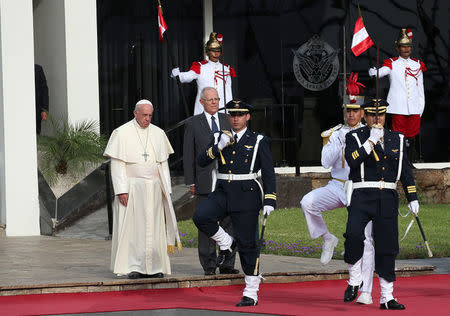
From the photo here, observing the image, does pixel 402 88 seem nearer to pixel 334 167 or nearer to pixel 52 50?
pixel 52 50

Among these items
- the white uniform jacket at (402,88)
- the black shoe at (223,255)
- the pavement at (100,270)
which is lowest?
the pavement at (100,270)

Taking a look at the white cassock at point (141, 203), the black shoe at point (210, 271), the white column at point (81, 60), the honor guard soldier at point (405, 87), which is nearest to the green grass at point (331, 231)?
the honor guard soldier at point (405, 87)

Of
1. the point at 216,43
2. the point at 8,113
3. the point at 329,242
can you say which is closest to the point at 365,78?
the point at 216,43

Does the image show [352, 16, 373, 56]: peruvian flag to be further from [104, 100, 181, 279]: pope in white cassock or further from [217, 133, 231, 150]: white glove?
[217, 133, 231, 150]: white glove

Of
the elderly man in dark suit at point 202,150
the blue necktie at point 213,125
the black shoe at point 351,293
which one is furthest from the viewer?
the blue necktie at point 213,125

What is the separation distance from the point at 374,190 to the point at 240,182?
4.17ft

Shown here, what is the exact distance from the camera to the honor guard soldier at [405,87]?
18250mm

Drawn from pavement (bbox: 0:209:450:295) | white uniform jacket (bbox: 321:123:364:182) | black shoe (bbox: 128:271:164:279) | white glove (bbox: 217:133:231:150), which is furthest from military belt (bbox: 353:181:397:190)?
black shoe (bbox: 128:271:164:279)

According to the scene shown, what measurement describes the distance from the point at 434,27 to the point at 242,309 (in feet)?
41.1

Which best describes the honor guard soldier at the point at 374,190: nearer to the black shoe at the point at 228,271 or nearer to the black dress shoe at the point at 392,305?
the black dress shoe at the point at 392,305

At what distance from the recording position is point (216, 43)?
53.4 ft

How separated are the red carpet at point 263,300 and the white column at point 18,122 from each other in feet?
20.8

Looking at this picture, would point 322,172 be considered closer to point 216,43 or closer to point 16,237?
point 216,43

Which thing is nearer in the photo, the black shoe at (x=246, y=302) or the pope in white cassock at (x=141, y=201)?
the black shoe at (x=246, y=302)
